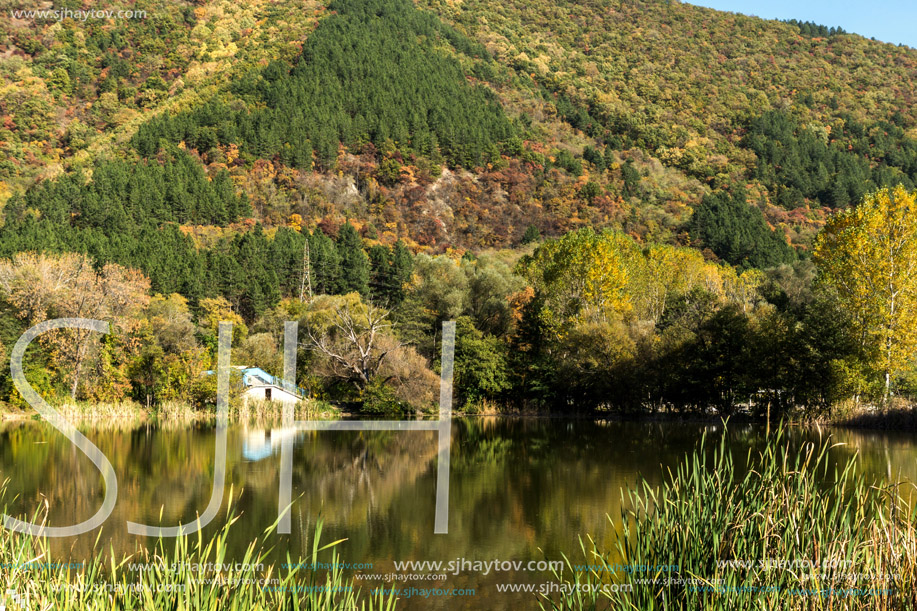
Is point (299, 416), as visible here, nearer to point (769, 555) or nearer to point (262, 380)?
point (262, 380)

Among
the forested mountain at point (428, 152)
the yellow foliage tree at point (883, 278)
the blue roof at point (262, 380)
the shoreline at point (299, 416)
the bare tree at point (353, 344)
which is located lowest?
the shoreline at point (299, 416)

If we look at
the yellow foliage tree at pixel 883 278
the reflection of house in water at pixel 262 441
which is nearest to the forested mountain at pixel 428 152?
the yellow foliage tree at pixel 883 278

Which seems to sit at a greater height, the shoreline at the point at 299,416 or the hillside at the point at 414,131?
the hillside at the point at 414,131

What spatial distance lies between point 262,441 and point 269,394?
8.66 metres

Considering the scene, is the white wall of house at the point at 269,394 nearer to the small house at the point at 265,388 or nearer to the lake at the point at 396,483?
the small house at the point at 265,388

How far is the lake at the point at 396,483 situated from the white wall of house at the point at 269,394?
3.28 meters

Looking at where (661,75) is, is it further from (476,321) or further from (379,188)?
(476,321)

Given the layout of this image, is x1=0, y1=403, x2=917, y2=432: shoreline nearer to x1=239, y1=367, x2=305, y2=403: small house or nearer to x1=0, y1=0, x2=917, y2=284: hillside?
x1=239, y1=367, x2=305, y2=403: small house

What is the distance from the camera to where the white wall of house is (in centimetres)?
2885

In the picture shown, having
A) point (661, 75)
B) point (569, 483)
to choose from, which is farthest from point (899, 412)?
point (661, 75)

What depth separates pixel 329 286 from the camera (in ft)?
176

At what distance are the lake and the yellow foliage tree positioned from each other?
3673 millimetres

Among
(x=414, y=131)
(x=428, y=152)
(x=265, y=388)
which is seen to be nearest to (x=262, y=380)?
(x=265, y=388)

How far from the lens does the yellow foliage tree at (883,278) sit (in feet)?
75.8
